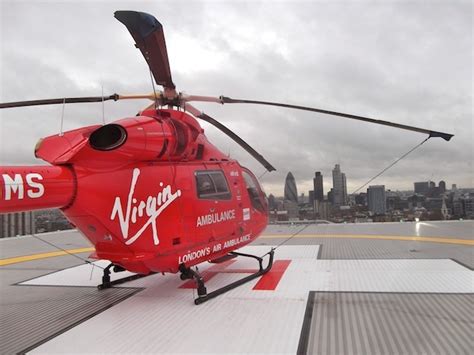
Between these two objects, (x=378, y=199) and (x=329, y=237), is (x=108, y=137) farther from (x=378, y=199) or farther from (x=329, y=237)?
(x=378, y=199)

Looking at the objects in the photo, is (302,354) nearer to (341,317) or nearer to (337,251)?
(341,317)

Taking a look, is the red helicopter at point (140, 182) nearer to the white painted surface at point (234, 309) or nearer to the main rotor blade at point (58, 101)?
the main rotor blade at point (58, 101)

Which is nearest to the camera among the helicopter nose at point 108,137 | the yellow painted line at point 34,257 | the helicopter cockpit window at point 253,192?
the helicopter nose at point 108,137

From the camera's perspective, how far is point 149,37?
340 centimetres

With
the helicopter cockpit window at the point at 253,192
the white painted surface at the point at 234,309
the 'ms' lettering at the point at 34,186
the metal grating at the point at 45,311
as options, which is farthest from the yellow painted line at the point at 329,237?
the 'ms' lettering at the point at 34,186

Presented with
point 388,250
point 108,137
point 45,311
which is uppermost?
point 108,137

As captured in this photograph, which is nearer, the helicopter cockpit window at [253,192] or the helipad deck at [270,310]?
the helipad deck at [270,310]

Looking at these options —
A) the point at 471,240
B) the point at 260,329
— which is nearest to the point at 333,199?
the point at 471,240

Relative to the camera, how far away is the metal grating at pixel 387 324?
3.15 m

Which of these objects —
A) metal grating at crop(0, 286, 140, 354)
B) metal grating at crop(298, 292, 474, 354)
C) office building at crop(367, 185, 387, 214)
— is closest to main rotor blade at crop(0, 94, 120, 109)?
metal grating at crop(0, 286, 140, 354)

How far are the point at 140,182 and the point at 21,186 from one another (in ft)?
4.17

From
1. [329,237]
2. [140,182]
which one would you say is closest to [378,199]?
[329,237]

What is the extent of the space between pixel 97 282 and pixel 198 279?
2.29 metres

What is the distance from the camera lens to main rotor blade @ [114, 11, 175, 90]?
3092 millimetres
